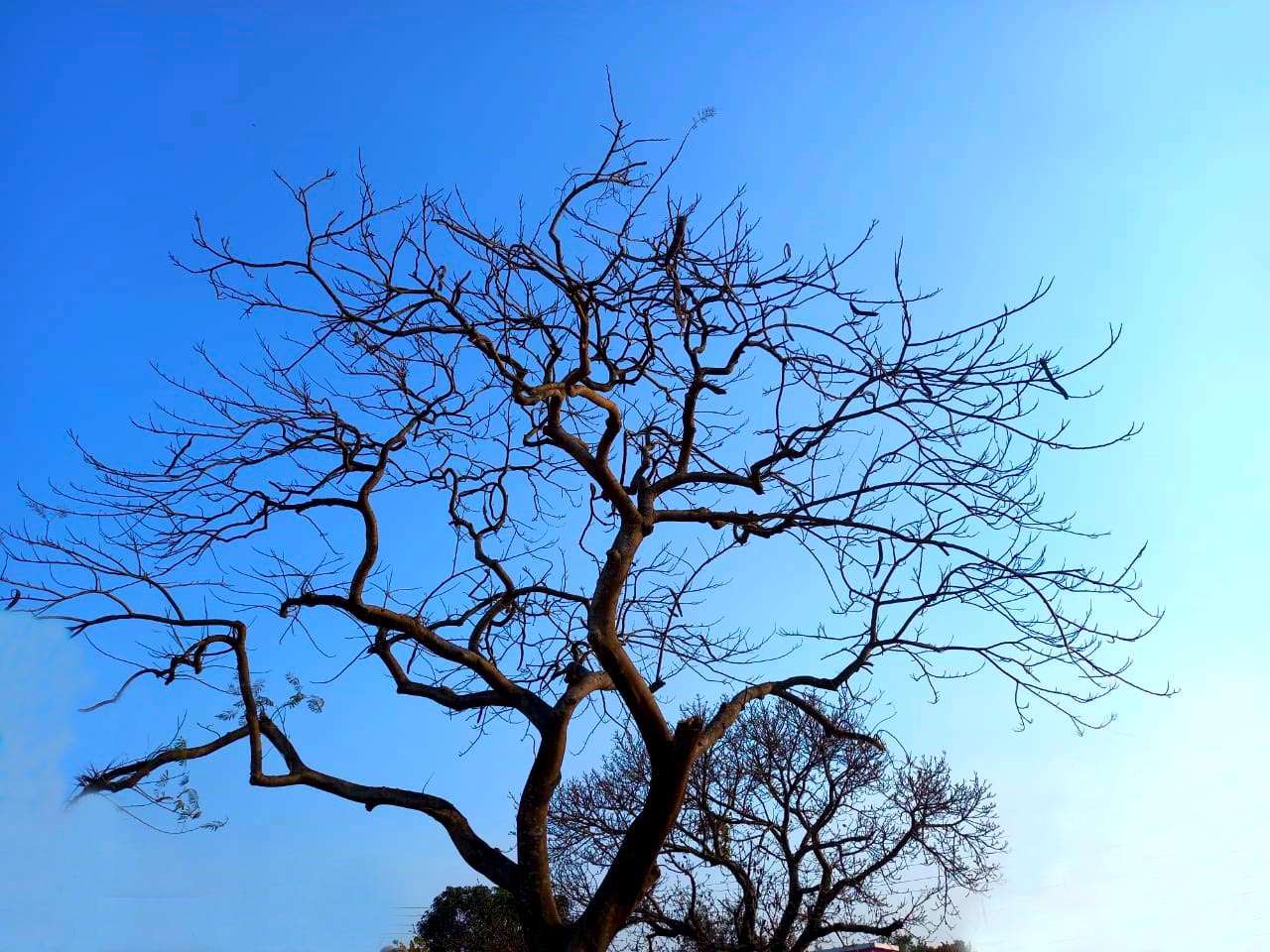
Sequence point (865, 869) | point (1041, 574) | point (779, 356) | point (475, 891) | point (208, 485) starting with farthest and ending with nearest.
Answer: point (475, 891), point (865, 869), point (208, 485), point (779, 356), point (1041, 574)

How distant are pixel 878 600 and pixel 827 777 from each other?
970 cm

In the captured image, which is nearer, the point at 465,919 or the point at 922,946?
the point at 922,946

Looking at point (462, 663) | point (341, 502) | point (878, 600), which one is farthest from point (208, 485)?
point (878, 600)

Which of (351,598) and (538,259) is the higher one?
(538,259)

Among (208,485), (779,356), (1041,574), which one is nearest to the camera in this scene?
(1041,574)

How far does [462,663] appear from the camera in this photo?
243 inches

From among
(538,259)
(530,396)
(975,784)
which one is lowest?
(530,396)

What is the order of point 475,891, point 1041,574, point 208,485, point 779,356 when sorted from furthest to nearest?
point 475,891
point 208,485
point 779,356
point 1041,574

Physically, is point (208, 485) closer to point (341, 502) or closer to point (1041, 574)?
point (341, 502)

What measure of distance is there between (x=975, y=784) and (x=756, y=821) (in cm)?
321

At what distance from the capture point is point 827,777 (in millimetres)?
15133

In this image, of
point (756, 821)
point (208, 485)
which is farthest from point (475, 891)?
point (208, 485)

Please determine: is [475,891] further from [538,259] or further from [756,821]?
[538,259]

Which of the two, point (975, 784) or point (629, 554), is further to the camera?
point (975, 784)
